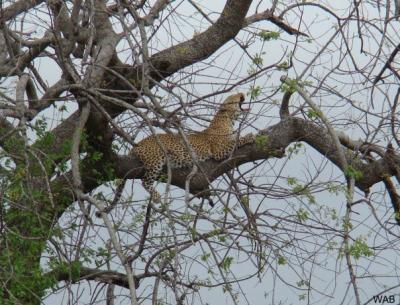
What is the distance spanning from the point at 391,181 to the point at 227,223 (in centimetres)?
239

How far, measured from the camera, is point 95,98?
603 centimetres

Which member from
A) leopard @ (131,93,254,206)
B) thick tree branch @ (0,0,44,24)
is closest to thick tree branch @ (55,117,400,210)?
leopard @ (131,93,254,206)

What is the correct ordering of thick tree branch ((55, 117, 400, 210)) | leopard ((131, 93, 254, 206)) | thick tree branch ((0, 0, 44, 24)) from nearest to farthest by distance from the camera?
1. thick tree branch ((0, 0, 44, 24))
2. thick tree branch ((55, 117, 400, 210))
3. leopard ((131, 93, 254, 206))

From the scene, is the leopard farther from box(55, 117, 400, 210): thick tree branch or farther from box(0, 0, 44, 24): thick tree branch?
box(0, 0, 44, 24): thick tree branch

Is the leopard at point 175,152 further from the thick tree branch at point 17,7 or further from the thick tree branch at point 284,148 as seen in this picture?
the thick tree branch at point 17,7

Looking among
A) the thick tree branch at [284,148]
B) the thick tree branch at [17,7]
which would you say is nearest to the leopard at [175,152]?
the thick tree branch at [284,148]

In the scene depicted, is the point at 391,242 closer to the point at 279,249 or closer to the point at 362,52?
the point at 279,249

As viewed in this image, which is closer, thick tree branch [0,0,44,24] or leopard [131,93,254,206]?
thick tree branch [0,0,44,24]

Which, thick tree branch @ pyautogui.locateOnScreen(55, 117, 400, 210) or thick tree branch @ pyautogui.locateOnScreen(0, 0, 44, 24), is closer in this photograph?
thick tree branch @ pyautogui.locateOnScreen(0, 0, 44, 24)

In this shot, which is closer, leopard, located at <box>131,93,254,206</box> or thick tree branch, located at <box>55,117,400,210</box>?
thick tree branch, located at <box>55,117,400,210</box>

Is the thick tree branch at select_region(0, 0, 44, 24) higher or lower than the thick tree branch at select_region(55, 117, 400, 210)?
higher

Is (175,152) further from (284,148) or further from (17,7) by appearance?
(17,7)

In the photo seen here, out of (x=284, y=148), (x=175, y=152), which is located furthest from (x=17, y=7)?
(x=284, y=148)

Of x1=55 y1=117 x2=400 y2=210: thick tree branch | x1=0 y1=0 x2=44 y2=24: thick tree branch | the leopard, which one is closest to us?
x1=0 y1=0 x2=44 y2=24: thick tree branch
